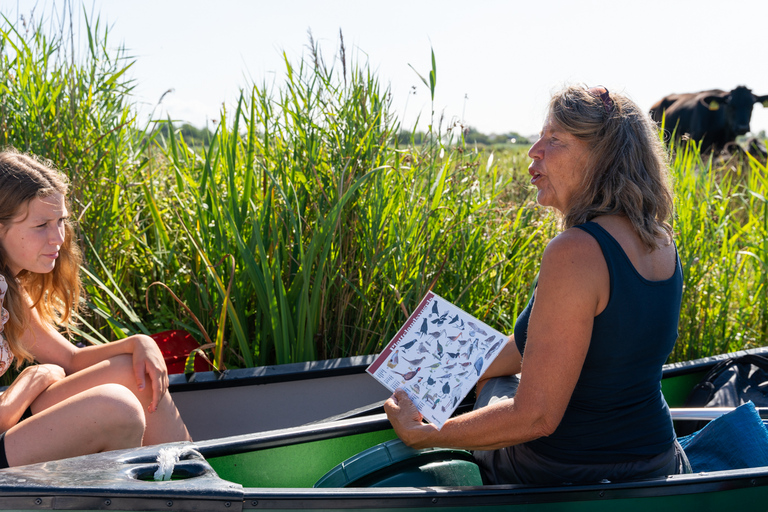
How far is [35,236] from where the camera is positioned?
1.99 m

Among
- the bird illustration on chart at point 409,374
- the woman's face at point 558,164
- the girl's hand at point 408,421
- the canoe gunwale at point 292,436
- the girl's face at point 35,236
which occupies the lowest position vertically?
the canoe gunwale at point 292,436

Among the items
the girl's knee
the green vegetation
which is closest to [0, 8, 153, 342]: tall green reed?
the green vegetation

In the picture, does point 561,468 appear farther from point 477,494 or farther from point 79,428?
point 79,428

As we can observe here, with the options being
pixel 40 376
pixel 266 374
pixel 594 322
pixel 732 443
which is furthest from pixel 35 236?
pixel 732 443

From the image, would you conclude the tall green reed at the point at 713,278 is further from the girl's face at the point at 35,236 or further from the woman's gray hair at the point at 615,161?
the girl's face at the point at 35,236

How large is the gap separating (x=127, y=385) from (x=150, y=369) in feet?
0.36

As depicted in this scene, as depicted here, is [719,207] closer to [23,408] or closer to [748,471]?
[748,471]

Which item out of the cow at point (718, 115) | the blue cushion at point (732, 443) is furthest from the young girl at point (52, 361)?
the cow at point (718, 115)

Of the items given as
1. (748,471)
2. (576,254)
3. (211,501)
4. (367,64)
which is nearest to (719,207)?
(367,64)

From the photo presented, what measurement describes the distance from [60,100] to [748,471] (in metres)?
3.15

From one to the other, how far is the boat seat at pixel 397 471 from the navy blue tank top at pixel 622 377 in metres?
0.21

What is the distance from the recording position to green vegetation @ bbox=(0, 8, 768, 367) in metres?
2.80

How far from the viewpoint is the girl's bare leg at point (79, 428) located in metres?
1.71

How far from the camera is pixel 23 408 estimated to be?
6.41 ft
